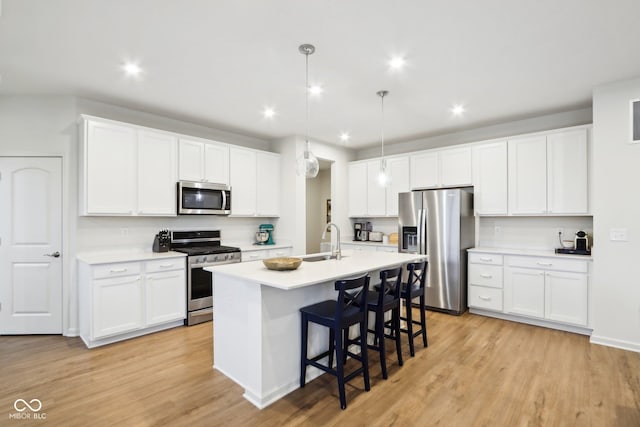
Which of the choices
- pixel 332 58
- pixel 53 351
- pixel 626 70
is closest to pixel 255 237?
pixel 53 351

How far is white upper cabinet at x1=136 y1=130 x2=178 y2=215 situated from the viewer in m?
3.98

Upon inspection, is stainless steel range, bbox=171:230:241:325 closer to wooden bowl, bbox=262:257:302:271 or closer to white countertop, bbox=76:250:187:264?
white countertop, bbox=76:250:187:264

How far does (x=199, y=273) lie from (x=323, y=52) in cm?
296

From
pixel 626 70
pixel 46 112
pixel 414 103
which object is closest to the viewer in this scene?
pixel 626 70

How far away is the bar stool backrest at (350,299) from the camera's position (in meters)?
2.33

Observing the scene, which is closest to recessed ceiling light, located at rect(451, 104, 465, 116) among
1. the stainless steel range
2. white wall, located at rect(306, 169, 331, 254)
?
the stainless steel range

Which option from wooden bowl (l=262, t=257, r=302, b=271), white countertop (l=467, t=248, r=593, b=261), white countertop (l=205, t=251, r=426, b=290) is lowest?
white countertop (l=467, t=248, r=593, b=261)

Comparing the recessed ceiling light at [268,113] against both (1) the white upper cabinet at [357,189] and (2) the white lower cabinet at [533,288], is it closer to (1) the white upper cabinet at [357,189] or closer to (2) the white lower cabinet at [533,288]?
(1) the white upper cabinet at [357,189]

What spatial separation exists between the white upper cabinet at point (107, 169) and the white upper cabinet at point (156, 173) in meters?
0.09

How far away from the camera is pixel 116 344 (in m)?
3.47

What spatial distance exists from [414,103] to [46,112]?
4.30 meters

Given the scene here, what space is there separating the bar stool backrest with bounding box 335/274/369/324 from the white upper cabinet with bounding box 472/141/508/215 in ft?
9.71

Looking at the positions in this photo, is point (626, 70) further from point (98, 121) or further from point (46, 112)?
point (46, 112)

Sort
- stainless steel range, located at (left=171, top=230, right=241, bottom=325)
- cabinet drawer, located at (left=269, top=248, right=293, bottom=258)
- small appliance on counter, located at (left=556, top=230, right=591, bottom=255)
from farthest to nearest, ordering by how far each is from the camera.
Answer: cabinet drawer, located at (left=269, top=248, right=293, bottom=258), stainless steel range, located at (left=171, top=230, right=241, bottom=325), small appliance on counter, located at (left=556, top=230, right=591, bottom=255)
